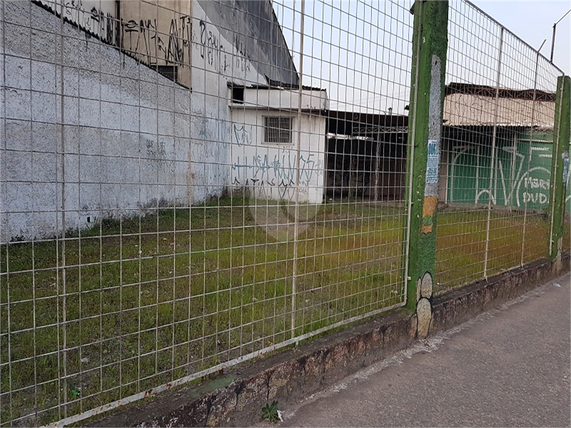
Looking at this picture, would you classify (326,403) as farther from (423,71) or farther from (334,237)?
(423,71)

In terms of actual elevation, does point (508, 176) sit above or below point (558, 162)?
below

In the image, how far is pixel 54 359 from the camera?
322 centimetres

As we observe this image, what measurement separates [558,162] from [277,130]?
620cm

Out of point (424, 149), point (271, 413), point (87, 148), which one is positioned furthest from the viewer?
point (87, 148)

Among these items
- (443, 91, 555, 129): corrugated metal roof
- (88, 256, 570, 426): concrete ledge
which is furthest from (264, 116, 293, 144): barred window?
(443, 91, 555, 129): corrugated metal roof

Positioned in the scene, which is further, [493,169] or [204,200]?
[493,169]

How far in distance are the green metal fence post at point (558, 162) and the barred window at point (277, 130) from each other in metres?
5.98

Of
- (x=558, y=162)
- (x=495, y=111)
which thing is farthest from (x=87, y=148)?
(x=558, y=162)

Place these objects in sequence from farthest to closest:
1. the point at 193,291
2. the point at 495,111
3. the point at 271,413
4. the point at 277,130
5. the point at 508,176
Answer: the point at 508,176
the point at 495,111
the point at 193,291
the point at 277,130
the point at 271,413

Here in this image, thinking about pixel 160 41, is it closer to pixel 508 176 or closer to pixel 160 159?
pixel 160 159

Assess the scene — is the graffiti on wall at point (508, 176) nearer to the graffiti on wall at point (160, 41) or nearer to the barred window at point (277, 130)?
the barred window at point (277, 130)

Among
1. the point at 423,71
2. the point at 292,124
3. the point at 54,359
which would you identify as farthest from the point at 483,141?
the point at 54,359

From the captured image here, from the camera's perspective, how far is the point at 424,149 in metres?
4.23

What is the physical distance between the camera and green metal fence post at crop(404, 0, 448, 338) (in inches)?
163
